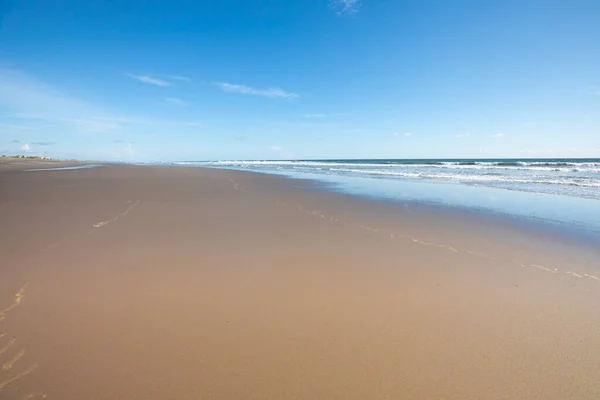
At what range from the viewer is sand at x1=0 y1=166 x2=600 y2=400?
7.61ft

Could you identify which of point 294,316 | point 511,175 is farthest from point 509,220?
point 511,175

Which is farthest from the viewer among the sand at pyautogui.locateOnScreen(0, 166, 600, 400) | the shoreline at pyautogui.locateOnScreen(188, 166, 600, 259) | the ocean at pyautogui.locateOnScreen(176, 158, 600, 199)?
the ocean at pyautogui.locateOnScreen(176, 158, 600, 199)

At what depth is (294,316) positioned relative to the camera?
328 centimetres

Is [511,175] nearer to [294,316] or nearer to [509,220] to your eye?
[509,220]

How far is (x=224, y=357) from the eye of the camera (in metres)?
2.58

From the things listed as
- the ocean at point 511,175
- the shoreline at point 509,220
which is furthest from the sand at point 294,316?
the ocean at point 511,175

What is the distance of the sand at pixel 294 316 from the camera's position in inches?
91.3

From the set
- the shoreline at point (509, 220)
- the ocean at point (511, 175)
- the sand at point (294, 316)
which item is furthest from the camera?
the ocean at point (511, 175)

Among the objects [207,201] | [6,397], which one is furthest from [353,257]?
[207,201]

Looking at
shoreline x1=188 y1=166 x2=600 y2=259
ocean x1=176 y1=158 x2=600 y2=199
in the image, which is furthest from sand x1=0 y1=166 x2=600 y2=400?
ocean x1=176 y1=158 x2=600 y2=199

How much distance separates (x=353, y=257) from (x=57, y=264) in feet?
15.9

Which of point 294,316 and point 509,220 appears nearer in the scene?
point 294,316

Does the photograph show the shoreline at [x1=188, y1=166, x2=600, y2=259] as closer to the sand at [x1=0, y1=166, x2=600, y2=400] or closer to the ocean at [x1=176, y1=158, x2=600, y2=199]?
the sand at [x1=0, y1=166, x2=600, y2=400]

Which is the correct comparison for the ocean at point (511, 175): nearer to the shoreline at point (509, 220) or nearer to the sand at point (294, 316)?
the shoreline at point (509, 220)
